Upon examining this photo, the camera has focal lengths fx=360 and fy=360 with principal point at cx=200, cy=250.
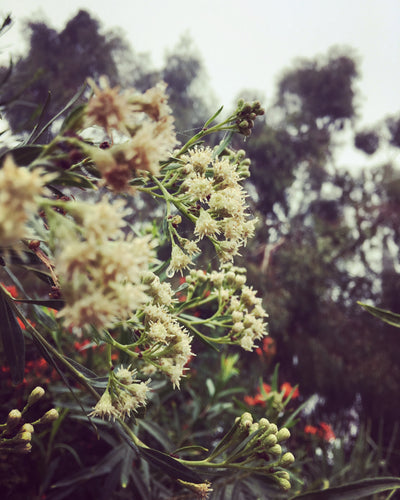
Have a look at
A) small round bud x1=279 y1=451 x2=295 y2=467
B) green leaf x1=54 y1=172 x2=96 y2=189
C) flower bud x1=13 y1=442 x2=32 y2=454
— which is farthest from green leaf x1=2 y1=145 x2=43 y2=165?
small round bud x1=279 y1=451 x2=295 y2=467

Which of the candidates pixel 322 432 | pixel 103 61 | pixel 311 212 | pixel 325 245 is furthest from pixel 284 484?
pixel 103 61

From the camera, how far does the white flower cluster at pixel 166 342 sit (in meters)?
0.52

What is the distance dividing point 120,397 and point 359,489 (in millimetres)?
421

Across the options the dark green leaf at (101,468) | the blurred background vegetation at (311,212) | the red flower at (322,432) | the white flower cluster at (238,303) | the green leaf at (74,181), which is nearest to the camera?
the green leaf at (74,181)

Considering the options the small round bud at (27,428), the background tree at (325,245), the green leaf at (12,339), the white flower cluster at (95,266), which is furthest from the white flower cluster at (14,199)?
the background tree at (325,245)

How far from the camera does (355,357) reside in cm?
325

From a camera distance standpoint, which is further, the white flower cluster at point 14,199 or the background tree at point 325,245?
the background tree at point 325,245

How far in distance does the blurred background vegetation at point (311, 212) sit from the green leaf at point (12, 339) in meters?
0.26

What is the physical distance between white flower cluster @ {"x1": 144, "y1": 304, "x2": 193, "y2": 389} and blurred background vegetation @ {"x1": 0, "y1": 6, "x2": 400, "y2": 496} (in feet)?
1.07

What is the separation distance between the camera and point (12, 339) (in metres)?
0.52

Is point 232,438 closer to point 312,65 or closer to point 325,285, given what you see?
point 325,285

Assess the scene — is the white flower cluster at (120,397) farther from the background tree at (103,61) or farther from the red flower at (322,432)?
the background tree at (103,61)

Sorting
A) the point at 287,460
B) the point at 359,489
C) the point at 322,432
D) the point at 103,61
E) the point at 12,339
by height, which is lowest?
the point at 322,432

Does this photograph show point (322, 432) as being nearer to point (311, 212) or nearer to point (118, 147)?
point (118, 147)
